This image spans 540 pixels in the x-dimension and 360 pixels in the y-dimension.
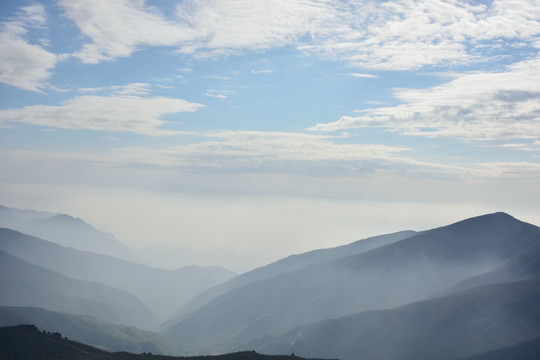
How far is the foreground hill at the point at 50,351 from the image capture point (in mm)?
126812

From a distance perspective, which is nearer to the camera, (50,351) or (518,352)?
(50,351)

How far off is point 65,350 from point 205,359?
44072 mm

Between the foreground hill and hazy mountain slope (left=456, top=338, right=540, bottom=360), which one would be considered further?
hazy mountain slope (left=456, top=338, right=540, bottom=360)

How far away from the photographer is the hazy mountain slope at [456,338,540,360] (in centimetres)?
16925

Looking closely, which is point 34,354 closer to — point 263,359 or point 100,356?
point 100,356

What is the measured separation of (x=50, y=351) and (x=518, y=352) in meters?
178

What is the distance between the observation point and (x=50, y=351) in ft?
426

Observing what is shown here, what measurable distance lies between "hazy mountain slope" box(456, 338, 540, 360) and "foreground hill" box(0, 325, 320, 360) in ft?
331

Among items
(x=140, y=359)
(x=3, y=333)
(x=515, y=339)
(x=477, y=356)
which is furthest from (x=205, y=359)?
(x=515, y=339)

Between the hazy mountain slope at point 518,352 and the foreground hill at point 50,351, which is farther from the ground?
the foreground hill at point 50,351

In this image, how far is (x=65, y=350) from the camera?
132 meters

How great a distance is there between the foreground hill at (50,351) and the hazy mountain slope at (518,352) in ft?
331

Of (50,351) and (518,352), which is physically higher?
(50,351)

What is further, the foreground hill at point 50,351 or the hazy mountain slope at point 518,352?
the hazy mountain slope at point 518,352
